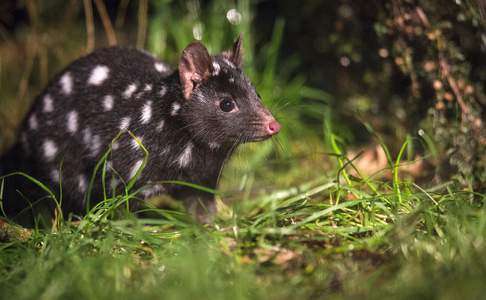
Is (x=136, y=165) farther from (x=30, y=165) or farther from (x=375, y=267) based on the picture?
(x=375, y=267)

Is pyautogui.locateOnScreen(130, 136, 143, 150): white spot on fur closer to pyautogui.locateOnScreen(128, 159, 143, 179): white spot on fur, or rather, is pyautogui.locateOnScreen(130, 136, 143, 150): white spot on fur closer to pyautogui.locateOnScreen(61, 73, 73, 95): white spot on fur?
pyautogui.locateOnScreen(128, 159, 143, 179): white spot on fur

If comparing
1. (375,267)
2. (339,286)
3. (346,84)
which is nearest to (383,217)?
(375,267)

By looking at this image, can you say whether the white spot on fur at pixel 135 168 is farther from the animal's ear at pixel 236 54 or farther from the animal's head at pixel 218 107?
the animal's ear at pixel 236 54

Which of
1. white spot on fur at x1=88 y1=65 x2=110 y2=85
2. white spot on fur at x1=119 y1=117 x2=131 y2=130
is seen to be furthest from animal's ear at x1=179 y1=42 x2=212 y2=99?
white spot on fur at x1=88 y1=65 x2=110 y2=85

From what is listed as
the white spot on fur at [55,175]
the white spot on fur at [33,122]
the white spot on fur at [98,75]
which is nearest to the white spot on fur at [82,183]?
the white spot on fur at [55,175]

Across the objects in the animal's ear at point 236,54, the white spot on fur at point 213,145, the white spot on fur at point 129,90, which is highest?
the animal's ear at point 236,54

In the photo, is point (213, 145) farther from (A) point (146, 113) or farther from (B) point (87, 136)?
(B) point (87, 136)

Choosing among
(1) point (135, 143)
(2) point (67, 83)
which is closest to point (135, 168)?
(1) point (135, 143)
